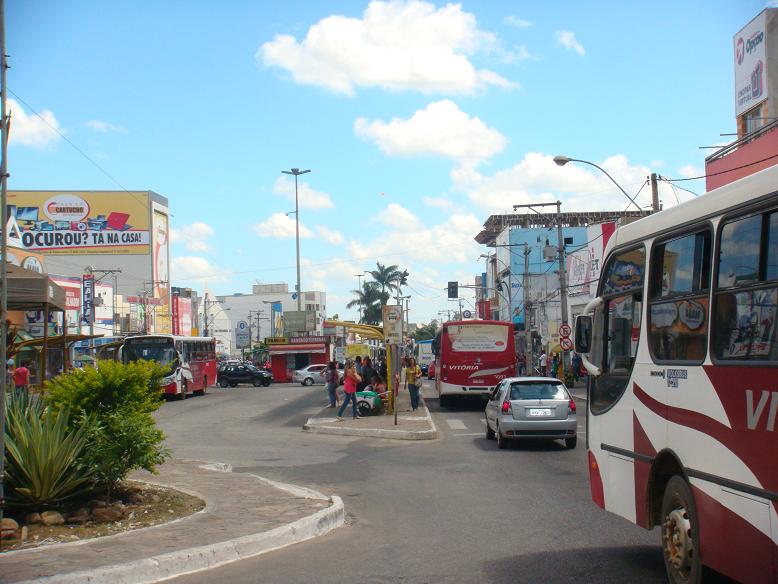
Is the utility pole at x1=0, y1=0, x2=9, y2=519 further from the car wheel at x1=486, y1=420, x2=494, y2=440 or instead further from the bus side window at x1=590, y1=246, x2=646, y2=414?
the car wheel at x1=486, y1=420, x2=494, y2=440

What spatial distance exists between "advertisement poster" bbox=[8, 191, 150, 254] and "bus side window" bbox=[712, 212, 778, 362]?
96360 mm

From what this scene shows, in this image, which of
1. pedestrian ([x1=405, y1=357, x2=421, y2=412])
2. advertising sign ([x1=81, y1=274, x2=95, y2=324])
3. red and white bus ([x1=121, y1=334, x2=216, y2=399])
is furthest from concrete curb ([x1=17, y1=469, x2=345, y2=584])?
advertising sign ([x1=81, y1=274, x2=95, y2=324])

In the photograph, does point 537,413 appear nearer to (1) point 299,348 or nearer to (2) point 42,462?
(2) point 42,462

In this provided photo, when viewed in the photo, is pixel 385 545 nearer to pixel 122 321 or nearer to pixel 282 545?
pixel 282 545

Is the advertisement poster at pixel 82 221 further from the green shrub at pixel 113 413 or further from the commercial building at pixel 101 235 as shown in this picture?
the green shrub at pixel 113 413

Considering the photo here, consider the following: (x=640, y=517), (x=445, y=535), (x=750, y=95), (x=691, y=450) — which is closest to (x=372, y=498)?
(x=445, y=535)

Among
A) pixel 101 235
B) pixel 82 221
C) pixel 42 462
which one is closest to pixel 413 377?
pixel 42 462

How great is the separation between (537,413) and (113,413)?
1024cm

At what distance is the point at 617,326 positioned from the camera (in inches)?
307

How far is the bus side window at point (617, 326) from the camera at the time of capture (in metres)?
7.35

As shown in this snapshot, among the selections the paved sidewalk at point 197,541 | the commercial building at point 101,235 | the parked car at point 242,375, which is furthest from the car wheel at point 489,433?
the commercial building at point 101,235

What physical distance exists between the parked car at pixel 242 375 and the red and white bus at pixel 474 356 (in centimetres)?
2913

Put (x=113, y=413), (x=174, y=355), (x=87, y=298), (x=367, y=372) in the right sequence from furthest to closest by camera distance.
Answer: (x=87, y=298)
(x=174, y=355)
(x=367, y=372)
(x=113, y=413)

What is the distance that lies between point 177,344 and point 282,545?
34803 millimetres
